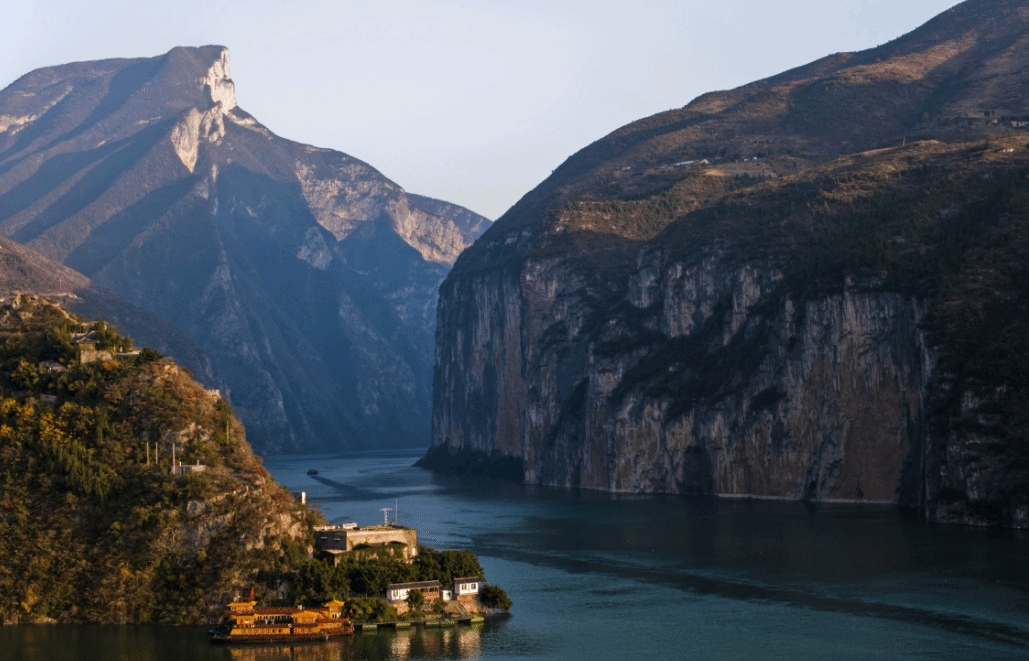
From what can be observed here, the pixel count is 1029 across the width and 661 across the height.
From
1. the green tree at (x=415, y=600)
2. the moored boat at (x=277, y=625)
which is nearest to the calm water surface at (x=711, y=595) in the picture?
the moored boat at (x=277, y=625)

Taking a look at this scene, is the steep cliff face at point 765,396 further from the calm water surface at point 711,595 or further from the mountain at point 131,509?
the mountain at point 131,509

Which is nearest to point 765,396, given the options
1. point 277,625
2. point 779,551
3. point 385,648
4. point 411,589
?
point 779,551

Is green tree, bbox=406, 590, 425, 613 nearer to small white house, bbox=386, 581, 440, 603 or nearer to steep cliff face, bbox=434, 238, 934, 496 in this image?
small white house, bbox=386, 581, 440, 603

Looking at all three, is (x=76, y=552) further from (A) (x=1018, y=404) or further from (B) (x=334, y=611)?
(A) (x=1018, y=404)

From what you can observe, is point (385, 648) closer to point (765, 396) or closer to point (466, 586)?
point (466, 586)

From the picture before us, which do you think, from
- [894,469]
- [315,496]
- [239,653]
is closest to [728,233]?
[894,469]
